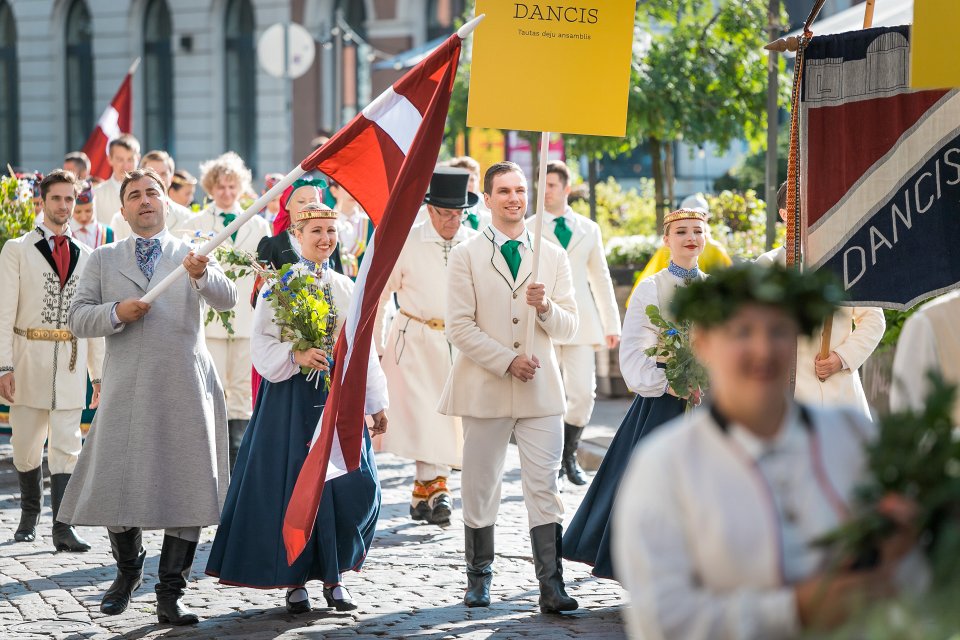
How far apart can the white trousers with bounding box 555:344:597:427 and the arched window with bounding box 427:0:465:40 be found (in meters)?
20.3

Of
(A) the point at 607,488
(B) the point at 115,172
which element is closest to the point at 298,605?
(A) the point at 607,488

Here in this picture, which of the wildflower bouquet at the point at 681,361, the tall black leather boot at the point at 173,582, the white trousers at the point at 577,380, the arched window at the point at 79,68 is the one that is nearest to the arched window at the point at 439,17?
the arched window at the point at 79,68

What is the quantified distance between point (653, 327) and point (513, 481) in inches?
154

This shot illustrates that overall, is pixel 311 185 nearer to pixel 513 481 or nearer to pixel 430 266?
pixel 430 266

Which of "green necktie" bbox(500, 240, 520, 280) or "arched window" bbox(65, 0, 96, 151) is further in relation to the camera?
"arched window" bbox(65, 0, 96, 151)

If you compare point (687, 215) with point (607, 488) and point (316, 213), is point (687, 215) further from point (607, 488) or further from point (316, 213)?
point (316, 213)

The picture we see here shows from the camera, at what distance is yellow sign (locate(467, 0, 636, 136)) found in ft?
22.1

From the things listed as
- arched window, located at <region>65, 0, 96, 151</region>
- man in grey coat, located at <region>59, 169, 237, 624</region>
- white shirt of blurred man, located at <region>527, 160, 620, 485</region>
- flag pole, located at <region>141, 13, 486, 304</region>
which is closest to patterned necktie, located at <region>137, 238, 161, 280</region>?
man in grey coat, located at <region>59, 169, 237, 624</region>

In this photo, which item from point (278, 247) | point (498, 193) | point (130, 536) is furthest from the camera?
point (278, 247)

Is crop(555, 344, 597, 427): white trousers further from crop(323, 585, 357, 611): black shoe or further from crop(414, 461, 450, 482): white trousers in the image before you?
crop(323, 585, 357, 611): black shoe

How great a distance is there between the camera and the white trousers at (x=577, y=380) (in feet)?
35.4

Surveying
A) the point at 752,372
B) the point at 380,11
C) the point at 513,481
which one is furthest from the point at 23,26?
the point at 752,372

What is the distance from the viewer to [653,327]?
22.4ft

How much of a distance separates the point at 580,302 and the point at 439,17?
811 inches
